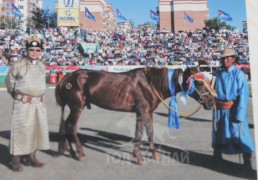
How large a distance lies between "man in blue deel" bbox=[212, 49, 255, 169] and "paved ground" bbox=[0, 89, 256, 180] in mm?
353

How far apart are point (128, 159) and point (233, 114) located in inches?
67.9

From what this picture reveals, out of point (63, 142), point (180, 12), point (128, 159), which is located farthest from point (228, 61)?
point (180, 12)

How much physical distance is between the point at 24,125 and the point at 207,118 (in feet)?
18.2

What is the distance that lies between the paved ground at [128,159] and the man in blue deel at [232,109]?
0.35 metres

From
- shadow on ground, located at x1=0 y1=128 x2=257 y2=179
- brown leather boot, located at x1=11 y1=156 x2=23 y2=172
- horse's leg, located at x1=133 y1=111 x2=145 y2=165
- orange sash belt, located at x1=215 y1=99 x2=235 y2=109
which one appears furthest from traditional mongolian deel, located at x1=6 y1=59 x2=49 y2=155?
orange sash belt, located at x1=215 y1=99 x2=235 y2=109

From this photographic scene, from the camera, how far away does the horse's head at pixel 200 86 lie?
4512 millimetres

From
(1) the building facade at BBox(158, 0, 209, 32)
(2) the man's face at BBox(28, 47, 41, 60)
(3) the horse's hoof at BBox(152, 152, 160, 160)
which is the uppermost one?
(1) the building facade at BBox(158, 0, 209, 32)

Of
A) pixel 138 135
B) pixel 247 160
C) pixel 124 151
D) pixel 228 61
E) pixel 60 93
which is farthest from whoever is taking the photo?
pixel 124 151

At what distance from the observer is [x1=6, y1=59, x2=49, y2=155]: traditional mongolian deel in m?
4.30

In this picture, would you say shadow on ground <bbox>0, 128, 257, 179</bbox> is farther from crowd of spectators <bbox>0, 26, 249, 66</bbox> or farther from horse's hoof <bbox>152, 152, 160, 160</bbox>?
crowd of spectators <bbox>0, 26, 249, 66</bbox>

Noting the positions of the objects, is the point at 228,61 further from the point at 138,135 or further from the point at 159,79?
the point at 138,135

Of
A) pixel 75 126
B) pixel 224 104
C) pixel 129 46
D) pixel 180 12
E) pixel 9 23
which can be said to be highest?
pixel 9 23

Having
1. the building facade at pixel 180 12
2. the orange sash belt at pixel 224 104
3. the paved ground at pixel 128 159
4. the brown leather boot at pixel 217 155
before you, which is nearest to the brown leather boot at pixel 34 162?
the paved ground at pixel 128 159

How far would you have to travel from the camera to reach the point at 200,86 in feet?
15.1
